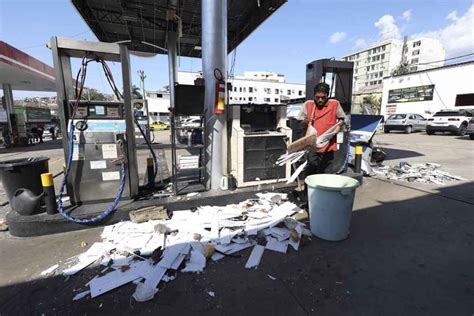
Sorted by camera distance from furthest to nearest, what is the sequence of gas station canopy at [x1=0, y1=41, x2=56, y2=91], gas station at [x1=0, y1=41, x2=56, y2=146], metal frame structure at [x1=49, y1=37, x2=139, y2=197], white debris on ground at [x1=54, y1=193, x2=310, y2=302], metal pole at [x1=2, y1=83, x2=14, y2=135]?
metal pole at [x1=2, y1=83, x2=14, y2=135], gas station at [x1=0, y1=41, x2=56, y2=146], gas station canopy at [x1=0, y1=41, x2=56, y2=91], metal frame structure at [x1=49, y1=37, x2=139, y2=197], white debris on ground at [x1=54, y1=193, x2=310, y2=302]

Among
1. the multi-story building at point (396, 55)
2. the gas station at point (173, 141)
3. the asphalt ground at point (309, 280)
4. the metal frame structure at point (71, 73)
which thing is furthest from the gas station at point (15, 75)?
the multi-story building at point (396, 55)

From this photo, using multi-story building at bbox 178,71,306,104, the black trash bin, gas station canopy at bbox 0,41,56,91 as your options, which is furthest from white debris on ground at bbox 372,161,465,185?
multi-story building at bbox 178,71,306,104

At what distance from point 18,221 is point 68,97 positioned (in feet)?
6.03

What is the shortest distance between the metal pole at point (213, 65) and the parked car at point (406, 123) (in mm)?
17632

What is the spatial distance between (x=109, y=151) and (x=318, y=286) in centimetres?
324

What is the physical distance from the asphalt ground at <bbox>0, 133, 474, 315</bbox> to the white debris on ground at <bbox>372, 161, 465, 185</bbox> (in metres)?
2.21

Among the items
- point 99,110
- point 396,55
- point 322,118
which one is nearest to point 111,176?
point 99,110

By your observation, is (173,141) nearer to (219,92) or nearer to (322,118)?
(219,92)

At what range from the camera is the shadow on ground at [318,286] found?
2002 mm

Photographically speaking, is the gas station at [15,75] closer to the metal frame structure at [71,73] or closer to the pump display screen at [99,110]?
the metal frame structure at [71,73]

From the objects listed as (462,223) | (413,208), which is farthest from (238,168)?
(462,223)

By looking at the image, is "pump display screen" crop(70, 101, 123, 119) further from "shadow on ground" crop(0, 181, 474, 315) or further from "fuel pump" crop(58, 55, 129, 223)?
"shadow on ground" crop(0, 181, 474, 315)

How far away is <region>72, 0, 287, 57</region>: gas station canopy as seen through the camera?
8.50m

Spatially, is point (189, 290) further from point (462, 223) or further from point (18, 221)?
point (462, 223)
